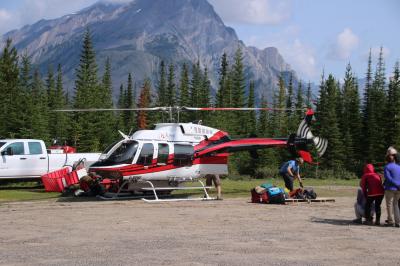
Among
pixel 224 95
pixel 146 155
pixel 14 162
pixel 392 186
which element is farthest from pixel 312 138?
pixel 224 95

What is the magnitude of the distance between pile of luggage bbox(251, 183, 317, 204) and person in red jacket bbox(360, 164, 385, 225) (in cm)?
434

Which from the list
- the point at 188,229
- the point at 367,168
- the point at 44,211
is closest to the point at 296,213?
the point at 367,168

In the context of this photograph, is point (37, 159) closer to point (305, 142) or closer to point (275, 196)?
point (275, 196)

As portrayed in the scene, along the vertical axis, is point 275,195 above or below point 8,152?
below

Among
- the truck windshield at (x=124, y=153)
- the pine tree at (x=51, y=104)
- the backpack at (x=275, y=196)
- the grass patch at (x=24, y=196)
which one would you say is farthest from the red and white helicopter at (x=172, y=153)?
the pine tree at (x=51, y=104)

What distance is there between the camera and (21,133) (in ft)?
117

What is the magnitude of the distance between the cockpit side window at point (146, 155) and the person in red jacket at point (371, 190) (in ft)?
23.7

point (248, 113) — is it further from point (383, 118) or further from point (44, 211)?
point (44, 211)

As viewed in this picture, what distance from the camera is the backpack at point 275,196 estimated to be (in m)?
17.4

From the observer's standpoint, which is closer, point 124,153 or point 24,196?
point 124,153

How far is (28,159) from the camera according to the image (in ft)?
73.0

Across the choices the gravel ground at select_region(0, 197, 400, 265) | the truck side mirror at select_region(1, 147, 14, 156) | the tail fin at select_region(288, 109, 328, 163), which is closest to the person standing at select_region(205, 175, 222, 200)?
the gravel ground at select_region(0, 197, 400, 265)

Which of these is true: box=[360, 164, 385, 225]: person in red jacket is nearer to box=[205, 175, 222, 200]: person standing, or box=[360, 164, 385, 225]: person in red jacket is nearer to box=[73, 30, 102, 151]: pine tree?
box=[205, 175, 222, 200]: person standing

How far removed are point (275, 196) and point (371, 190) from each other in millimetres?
4763
